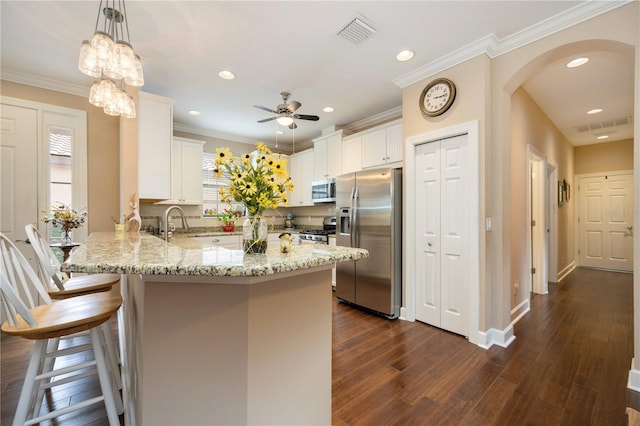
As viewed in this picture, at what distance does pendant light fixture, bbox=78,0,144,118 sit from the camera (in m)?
1.49

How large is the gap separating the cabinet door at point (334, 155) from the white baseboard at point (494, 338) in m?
2.90

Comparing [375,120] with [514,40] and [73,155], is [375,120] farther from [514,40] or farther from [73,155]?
[73,155]

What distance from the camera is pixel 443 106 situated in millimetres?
2682

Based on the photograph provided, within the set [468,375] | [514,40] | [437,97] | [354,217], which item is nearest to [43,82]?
[354,217]

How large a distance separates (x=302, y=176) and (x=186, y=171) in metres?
2.05

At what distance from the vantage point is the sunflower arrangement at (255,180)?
1139mm

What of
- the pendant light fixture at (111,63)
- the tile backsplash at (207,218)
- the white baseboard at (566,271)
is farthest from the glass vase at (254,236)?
the white baseboard at (566,271)

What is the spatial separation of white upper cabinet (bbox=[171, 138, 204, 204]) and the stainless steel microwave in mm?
1962

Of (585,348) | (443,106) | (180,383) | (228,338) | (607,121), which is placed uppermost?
(607,121)

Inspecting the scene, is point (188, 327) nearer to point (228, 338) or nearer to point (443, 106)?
point (228, 338)

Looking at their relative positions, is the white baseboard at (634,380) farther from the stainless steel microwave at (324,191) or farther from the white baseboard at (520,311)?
the stainless steel microwave at (324,191)

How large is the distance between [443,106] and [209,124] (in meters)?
3.69

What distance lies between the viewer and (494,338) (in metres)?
2.48

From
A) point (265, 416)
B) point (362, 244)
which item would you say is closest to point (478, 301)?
point (362, 244)
